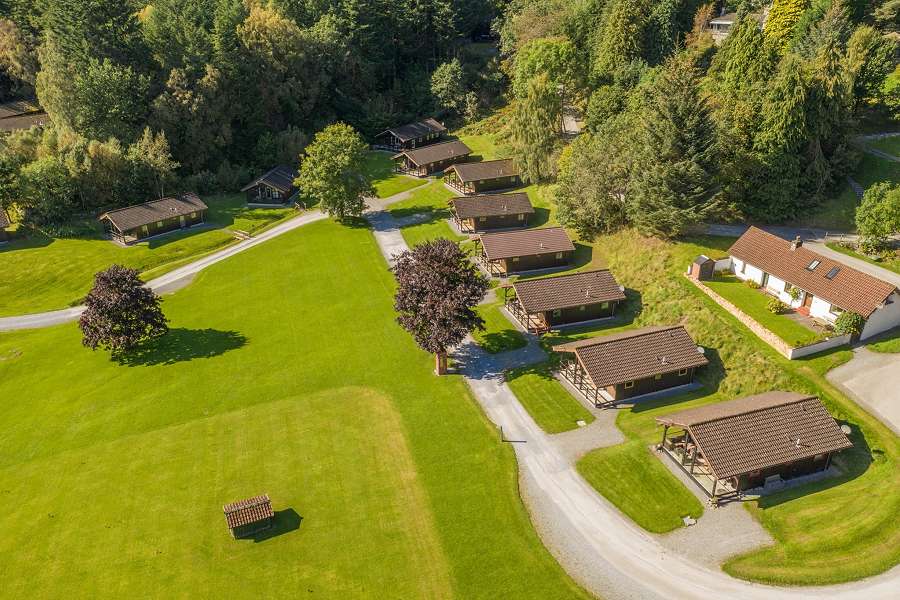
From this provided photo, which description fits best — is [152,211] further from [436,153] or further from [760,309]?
[760,309]

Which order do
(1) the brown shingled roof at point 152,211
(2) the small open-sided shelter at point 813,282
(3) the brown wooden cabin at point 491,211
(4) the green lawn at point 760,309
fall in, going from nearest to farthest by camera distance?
(2) the small open-sided shelter at point 813,282
(4) the green lawn at point 760,309
(3) the brown wooden cabin at point 491,211
(1) the brown shingled roof at point 152,211

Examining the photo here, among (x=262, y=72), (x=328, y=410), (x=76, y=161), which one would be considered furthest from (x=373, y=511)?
(x=262, y=72)

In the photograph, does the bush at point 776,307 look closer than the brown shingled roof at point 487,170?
Yes

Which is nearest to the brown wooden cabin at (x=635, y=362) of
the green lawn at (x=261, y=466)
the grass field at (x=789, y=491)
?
the grass field at (x=789, y=491)

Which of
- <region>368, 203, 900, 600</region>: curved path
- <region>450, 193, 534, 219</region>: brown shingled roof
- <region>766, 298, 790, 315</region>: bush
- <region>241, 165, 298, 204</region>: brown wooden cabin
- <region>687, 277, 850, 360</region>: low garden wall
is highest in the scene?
<region>241, 165, 298, 204</region>: brown wooden cabin

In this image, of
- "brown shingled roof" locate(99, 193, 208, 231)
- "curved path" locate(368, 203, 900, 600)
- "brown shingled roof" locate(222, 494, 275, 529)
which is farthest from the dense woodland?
A: "brown shingled roof" locate(222, 494, 275, 529)

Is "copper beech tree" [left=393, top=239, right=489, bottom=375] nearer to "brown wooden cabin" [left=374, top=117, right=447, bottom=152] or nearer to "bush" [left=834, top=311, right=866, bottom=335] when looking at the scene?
"bush" [left=834, top=311, right=866, bottom=335]

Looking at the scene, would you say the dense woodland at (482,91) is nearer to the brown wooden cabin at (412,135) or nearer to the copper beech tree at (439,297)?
the brown wooden cabin at (412,135)

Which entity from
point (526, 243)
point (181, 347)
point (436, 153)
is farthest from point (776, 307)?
point (436, 153)
